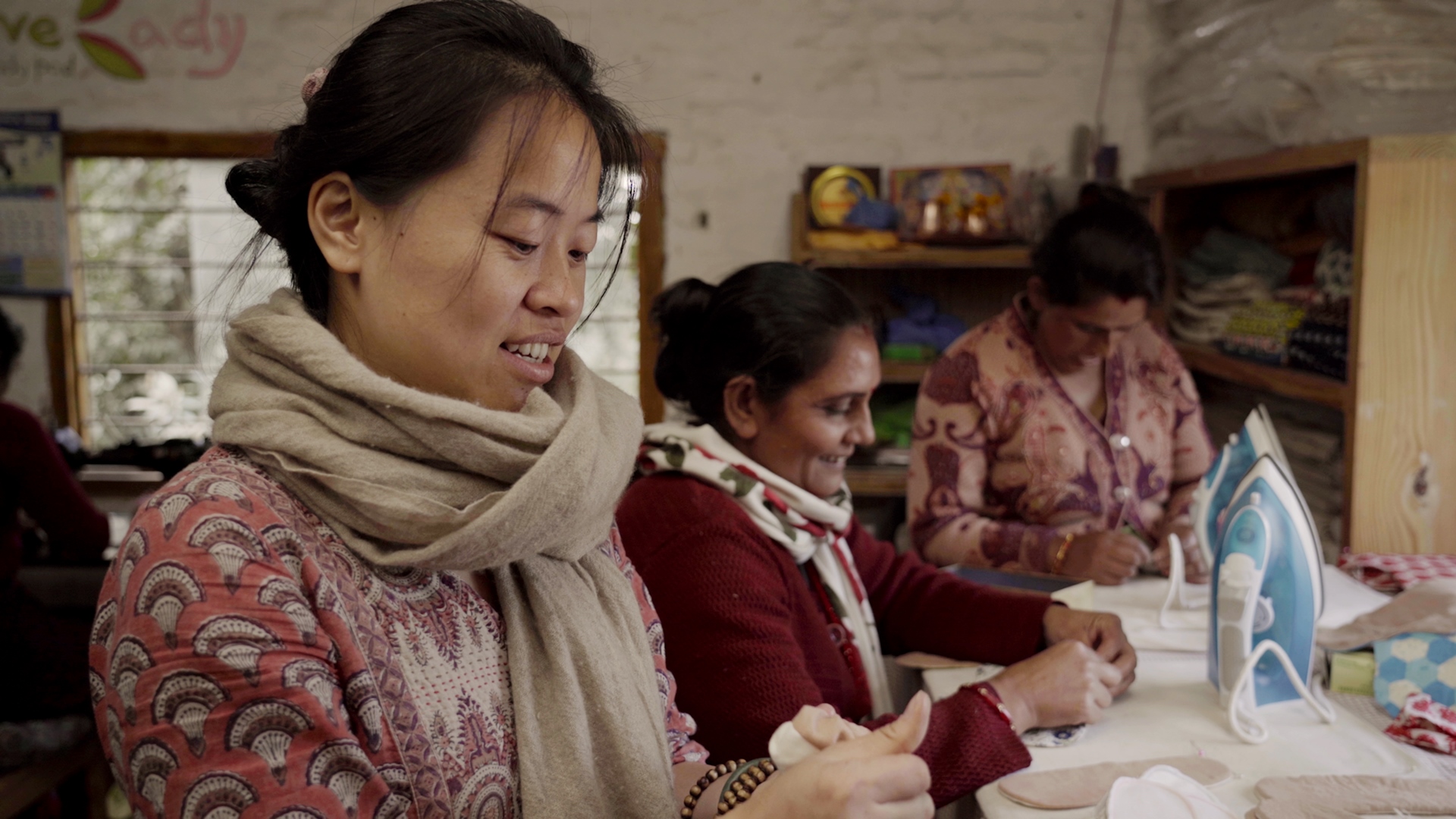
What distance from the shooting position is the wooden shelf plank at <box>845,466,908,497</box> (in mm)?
3461

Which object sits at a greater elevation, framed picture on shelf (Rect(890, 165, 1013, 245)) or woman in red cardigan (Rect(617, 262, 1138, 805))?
framed picture on shelf (Rect(890, 165, 1013, 245))

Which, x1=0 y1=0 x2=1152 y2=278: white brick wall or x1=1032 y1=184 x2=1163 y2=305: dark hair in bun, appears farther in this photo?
x1=0 y1=0 x2=1152 y2=278: white brick wall

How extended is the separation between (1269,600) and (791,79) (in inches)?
110

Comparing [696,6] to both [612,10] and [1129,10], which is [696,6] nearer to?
[612,10]

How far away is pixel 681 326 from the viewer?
5.79 ft

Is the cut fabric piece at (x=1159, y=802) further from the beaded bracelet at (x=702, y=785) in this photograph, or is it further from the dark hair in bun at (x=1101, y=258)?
the dark hair in bun at (x=1101, y=258)

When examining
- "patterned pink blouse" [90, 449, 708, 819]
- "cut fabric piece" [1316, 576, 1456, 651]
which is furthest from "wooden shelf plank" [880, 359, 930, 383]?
"patterned pink blouse" [90, 449, 708, 819]

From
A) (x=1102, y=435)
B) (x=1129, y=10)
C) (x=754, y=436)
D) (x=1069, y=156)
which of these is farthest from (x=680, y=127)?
(x=754, y=436)

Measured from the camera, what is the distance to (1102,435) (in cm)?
239

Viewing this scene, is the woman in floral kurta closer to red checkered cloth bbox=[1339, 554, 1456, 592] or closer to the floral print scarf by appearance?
red checkered cloth bbox=[1339, 554, 1456, 592]

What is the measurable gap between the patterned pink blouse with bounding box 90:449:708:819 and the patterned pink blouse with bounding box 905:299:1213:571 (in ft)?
5.27

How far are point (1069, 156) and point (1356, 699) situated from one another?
106 inches

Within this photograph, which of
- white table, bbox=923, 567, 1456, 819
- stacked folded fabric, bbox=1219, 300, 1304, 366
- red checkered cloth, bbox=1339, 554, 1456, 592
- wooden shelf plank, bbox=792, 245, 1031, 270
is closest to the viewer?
white table, bbox=923, 567, 1456, 819

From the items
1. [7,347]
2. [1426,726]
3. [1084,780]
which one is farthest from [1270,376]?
[7,347]
